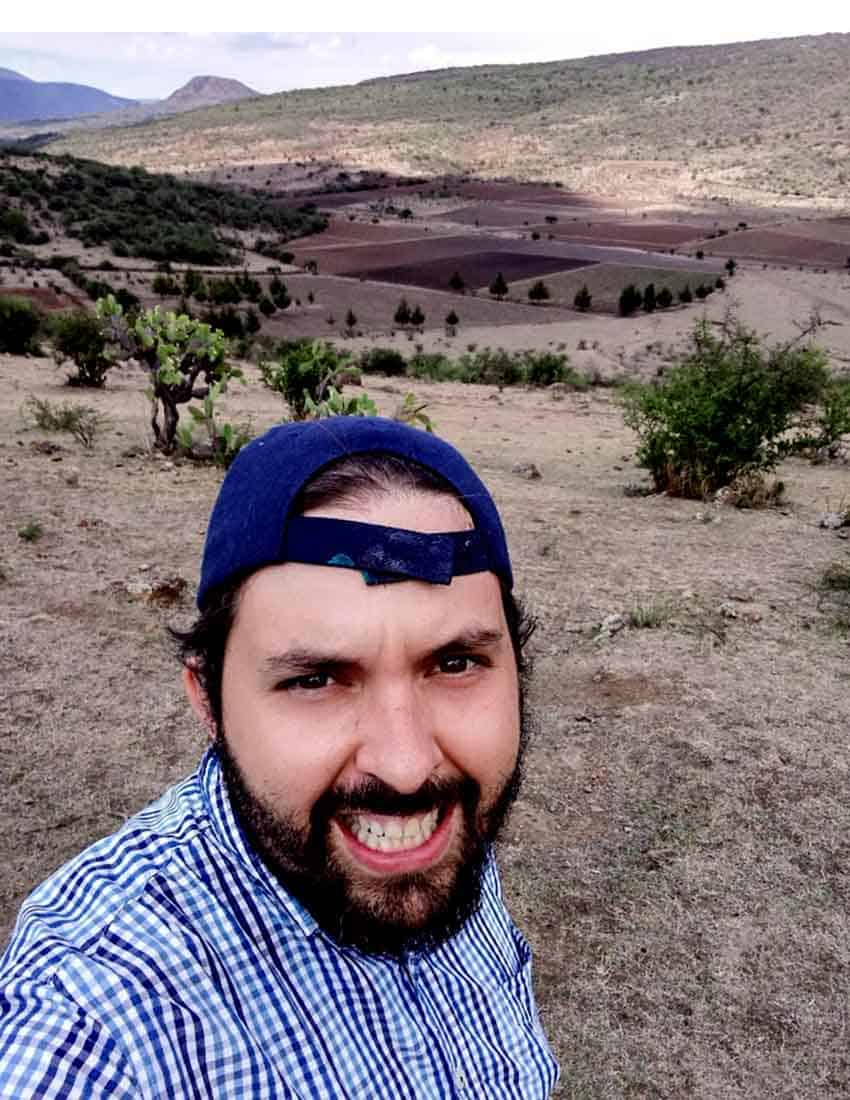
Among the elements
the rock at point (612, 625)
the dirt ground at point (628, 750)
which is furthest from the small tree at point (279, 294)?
the rock at point (612, 625)

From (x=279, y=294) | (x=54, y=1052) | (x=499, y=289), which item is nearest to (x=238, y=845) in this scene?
(x=54, y=1052)

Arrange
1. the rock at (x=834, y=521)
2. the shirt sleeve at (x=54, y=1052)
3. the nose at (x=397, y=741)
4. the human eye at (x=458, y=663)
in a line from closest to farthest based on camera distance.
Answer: the shirt sleeve at (x=54, y=1052), the nose at (x=397, y=741), the human eye at (x=458, y=663), the rock at (x=834, y=521)

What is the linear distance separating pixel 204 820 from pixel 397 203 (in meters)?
57.7

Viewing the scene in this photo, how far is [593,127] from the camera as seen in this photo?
269ft

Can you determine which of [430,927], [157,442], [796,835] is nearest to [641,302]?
[157,442]

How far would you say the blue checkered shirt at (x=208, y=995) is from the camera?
961 mm

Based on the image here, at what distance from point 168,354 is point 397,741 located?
815cm

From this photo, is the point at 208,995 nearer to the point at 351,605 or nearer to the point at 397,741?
the point at 397,741

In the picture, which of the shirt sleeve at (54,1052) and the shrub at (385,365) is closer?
the shirt sleeve at (54,1052)

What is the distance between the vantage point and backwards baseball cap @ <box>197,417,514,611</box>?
1.22 meters

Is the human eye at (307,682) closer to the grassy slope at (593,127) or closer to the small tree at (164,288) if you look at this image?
the small tree at (164,288)

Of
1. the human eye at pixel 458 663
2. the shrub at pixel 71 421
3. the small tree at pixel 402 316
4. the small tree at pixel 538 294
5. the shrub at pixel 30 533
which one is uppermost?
the human eye at pixel 458 663

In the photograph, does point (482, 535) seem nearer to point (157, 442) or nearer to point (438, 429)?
point (157, 442)

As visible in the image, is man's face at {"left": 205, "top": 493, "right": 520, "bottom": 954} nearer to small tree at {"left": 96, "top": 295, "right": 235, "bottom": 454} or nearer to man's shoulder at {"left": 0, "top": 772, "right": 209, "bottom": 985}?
man's shoulder at {"left": 0, "top": 772, "right": 209, "bottom": 985}
